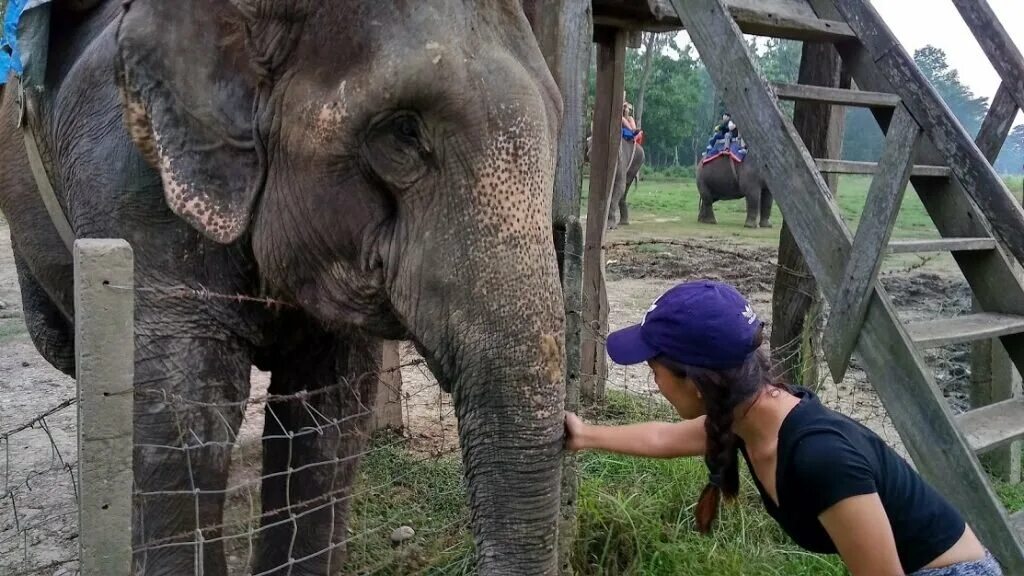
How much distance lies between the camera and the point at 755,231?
17.7 meters

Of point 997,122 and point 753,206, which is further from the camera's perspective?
point 753,206

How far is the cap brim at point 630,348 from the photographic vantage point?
2020mm

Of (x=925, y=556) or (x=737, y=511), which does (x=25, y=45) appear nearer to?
(x=925, y=556)

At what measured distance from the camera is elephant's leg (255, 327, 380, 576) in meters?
3.22

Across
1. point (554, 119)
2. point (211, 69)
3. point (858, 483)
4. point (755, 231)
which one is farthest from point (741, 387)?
point (755, 231)

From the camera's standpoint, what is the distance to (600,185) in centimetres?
546

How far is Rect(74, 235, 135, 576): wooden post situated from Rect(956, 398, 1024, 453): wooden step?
2.65 meters

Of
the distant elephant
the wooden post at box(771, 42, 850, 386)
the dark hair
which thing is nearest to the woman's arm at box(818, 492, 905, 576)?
the dark hair

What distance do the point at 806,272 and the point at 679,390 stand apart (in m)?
3.20

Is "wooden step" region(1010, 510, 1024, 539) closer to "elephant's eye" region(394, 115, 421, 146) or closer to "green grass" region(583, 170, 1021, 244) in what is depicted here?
"elephant's eye" region(394, 115, 421, 146)

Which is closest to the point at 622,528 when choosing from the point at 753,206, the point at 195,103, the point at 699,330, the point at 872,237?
the point at 872,237

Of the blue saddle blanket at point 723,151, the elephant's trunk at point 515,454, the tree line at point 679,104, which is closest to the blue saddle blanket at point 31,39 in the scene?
the elephant's trunk at point 515,454

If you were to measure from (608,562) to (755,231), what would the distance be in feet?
49.7

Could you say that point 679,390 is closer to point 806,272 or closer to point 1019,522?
point 1019,522
